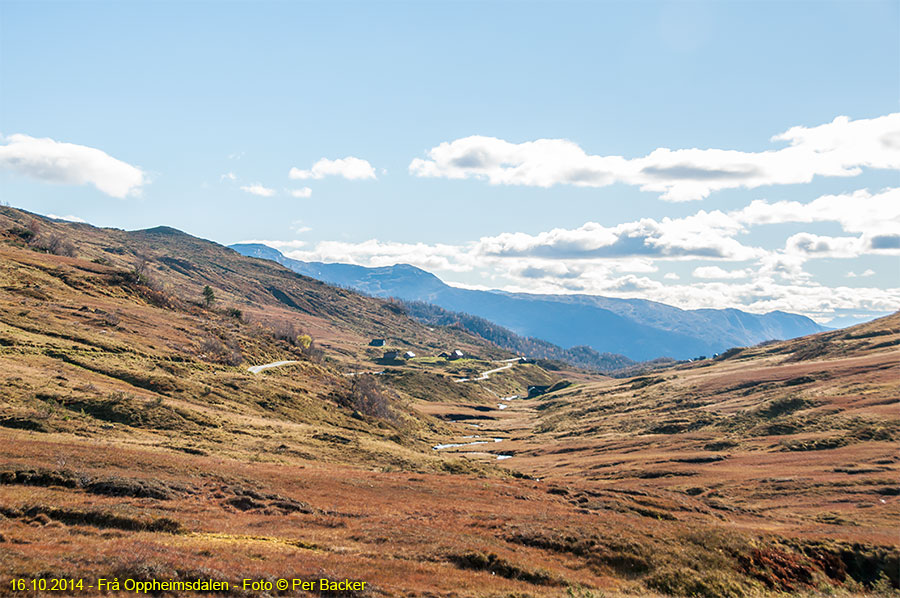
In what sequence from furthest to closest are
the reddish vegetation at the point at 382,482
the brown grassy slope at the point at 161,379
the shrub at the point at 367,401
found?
the shrub at the point at 367,401 → the brown grassy slope at the point at 161,379 → the reddish vegetation at the point at 382,482

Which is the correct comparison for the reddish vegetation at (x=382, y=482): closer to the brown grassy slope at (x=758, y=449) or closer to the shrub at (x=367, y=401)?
the brown grassy slope at (x=758, y=449)

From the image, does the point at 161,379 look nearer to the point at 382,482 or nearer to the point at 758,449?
the point at 382,482

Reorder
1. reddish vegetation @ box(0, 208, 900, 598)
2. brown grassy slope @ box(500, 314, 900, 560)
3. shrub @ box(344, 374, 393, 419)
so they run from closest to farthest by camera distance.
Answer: reddish vegetation @ box(0, 208, 900, 598), brown grassy slope @ box(500, 314, 900, 560), shrub @ box(344, 374, 393, 419)

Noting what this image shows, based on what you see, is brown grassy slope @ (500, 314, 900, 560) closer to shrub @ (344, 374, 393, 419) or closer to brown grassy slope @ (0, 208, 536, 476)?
brown grassy slope @ (0, 208, 536, 476)

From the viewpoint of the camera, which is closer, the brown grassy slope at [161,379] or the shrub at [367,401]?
the brown grassy slope at [161,379]

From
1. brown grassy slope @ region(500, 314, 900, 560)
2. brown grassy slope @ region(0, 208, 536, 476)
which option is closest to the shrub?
brown grassy slope @ region(0, 208, 536, 476)

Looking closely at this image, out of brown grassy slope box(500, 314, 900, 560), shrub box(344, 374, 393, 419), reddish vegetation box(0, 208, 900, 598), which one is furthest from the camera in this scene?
shrub box(344, 374, 393, 419)

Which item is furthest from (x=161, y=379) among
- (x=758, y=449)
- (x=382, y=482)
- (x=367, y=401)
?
(x=758, y=449)

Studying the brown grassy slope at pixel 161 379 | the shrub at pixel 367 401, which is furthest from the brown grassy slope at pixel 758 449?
the shrub at pixel 367 401

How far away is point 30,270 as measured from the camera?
144875mm

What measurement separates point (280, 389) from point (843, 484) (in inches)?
3942

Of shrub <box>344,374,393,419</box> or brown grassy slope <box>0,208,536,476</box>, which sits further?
shrub <box>344,374,393,419</box>

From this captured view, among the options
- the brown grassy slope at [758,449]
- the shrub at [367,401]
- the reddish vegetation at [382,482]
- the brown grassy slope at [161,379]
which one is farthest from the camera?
the shrub at [367,401]

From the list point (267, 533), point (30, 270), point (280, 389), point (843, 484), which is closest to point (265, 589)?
point (267, 533)
